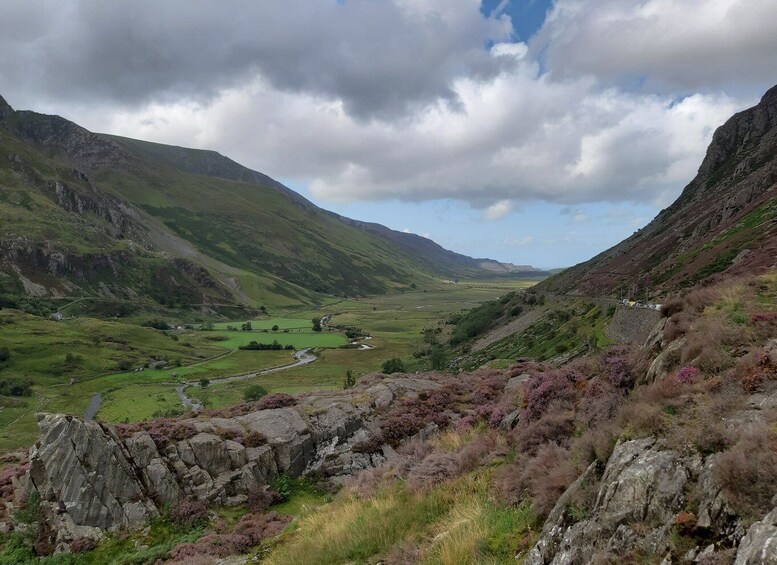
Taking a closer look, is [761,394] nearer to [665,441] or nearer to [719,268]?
[665,441]

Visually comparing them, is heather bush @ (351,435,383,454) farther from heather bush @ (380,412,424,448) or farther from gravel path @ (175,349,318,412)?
gravel path @ (175,349,318,412)

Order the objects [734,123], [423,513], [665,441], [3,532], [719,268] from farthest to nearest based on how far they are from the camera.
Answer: [734,123], [719,268], [3,532], [423,513], [665,441]

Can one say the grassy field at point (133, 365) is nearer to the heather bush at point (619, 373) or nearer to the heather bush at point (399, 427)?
the heather bush at point (399, 427)

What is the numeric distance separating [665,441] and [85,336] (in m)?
178

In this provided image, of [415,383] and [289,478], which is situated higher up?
[415,383]

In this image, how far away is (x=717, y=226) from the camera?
8038 centimetres

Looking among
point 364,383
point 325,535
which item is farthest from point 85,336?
point 325,535

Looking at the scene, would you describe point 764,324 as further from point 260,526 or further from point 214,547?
point 214,547

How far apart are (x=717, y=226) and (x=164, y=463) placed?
92710mm

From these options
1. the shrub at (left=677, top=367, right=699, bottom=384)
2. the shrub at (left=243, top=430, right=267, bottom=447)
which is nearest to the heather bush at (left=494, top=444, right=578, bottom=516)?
the shrub at (left=677, top=367, right=699, bottom=384)

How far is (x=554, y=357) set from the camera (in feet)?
202

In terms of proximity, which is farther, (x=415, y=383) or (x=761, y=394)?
(x=415, y=383)

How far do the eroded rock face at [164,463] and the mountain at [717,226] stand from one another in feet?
→ 100

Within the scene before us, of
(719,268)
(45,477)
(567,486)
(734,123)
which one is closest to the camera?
(567,486)
